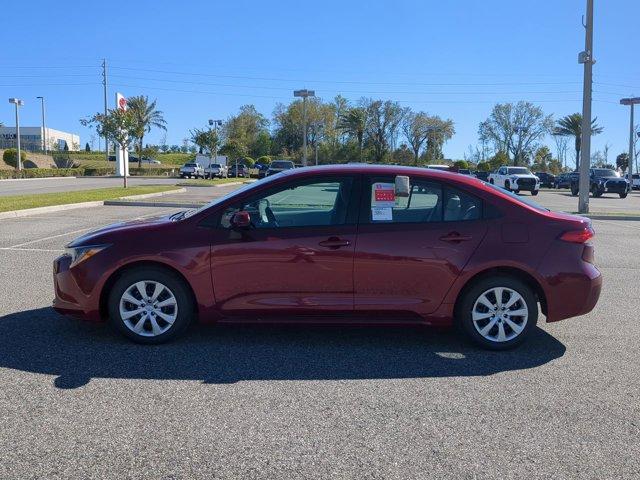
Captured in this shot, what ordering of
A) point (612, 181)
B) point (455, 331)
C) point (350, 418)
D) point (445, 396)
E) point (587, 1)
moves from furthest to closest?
point (612, 181) → point (587, 1) → point (455, 331) → point (445, 396) → point (350, 418)

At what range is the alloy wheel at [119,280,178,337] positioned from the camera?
210 inches

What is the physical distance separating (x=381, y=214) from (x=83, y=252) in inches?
103

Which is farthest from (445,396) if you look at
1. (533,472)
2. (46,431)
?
(46,431)

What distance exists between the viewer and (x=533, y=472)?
11.0 ft

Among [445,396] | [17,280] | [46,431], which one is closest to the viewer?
[46,431]

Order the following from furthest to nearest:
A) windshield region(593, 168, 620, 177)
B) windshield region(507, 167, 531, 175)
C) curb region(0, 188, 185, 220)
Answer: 1. windshield region(507, 167, 531, 175)
2. windshield region(593, 168, 620, 177)
3. curb region(0, 188, 185, 220)

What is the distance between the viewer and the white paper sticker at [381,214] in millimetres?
5426

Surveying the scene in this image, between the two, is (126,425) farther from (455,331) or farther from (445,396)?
(455,331)

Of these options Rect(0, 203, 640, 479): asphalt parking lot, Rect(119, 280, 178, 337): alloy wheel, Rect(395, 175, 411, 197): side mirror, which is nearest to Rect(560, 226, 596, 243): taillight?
Rect(0, 203, 640, 479): asphalt parking lot

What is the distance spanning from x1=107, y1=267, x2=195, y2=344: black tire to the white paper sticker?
1.74m

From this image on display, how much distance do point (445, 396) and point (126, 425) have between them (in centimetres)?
216

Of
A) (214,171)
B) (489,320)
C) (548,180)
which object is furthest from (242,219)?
(548,180)

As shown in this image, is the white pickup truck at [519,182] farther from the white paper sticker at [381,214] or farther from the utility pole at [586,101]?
the white paper sticker at [381,214]

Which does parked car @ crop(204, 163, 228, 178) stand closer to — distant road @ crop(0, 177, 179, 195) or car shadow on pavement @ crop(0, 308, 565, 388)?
distant road @ crop(0, 177, 179, 195)
